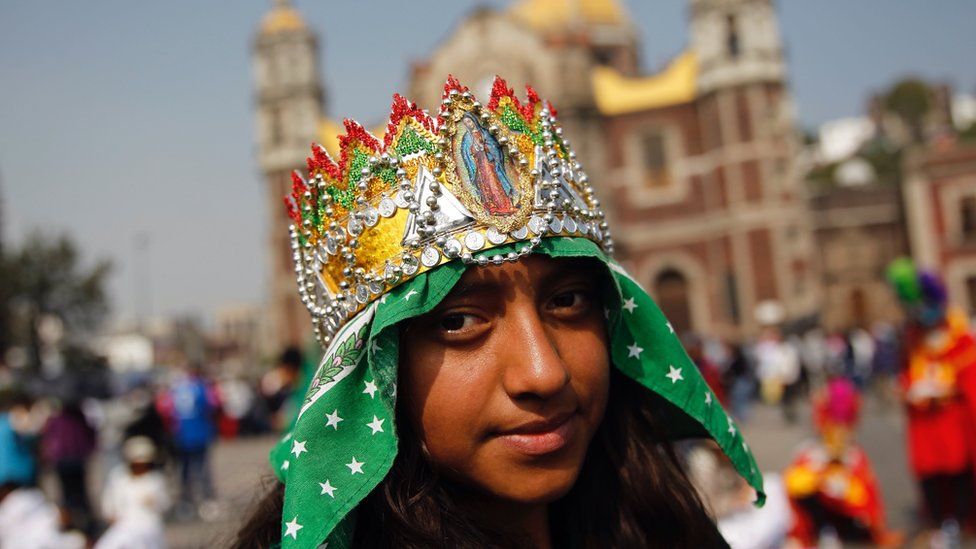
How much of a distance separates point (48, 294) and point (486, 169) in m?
34.5

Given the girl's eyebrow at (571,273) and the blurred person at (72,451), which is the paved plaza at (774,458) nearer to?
the girl's eyebrow at (571,273)

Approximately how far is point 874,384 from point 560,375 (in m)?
17.1

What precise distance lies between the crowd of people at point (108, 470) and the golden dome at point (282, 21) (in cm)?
2130

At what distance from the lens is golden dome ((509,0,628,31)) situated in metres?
37.6

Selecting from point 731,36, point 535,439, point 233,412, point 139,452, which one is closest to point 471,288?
point 535,439

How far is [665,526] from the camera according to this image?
189cm

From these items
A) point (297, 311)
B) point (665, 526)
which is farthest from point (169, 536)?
point (297, 311)

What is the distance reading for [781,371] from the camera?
1541 cm

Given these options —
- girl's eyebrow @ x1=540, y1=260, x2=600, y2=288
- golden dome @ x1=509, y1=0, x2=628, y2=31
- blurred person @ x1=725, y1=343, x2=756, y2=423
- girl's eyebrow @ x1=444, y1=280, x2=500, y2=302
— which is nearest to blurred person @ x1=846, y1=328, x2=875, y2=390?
blurred person @ x1=725, y1=343, x2=756, y2=423

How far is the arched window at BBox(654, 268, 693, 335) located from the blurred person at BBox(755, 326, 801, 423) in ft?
42.1

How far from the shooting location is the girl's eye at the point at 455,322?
1596 millimetres

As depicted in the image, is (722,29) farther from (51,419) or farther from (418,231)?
(418,231)

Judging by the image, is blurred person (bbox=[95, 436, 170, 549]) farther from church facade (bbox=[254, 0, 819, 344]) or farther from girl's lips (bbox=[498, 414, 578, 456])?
church facade (bbox=[254, 0, 819, 344])

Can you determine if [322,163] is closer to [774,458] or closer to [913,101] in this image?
[774,458]
